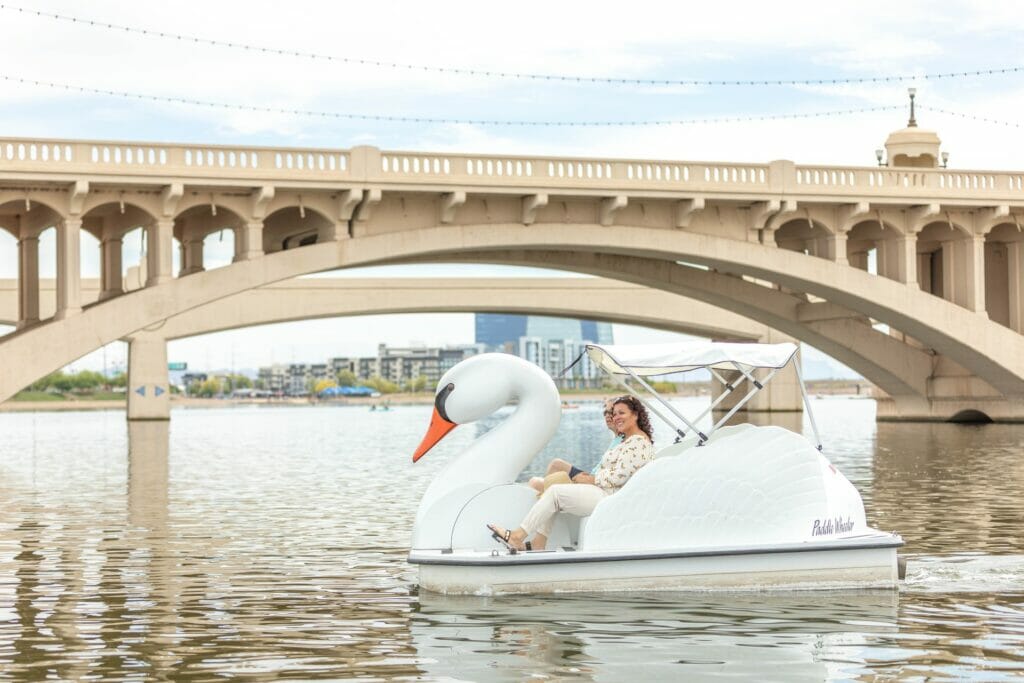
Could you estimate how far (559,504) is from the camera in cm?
1373

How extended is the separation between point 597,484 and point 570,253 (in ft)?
118

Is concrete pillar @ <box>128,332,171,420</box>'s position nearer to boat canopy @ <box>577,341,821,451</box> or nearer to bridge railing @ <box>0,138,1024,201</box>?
bridge railing @ <box>0,138,1024,201</box>

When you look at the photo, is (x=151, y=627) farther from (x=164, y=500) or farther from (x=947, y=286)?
(x=947, y=286)

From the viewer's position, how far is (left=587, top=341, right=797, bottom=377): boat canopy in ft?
46.7

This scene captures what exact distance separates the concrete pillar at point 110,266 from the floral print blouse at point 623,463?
30.3 metres

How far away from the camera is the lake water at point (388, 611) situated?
1032 cm

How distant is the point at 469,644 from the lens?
11.2 m

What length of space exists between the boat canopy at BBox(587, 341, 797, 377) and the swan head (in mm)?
822

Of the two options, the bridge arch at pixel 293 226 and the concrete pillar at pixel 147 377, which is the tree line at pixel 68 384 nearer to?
the concrete pillar at pixel 147 377

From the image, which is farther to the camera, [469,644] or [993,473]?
[993,473]

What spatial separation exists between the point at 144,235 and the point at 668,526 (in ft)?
107

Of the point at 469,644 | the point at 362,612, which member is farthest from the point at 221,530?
the point at 469,644

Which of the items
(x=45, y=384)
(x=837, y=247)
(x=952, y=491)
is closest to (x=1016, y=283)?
(x=837, y=247)

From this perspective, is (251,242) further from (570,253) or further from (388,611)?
(388,611)
